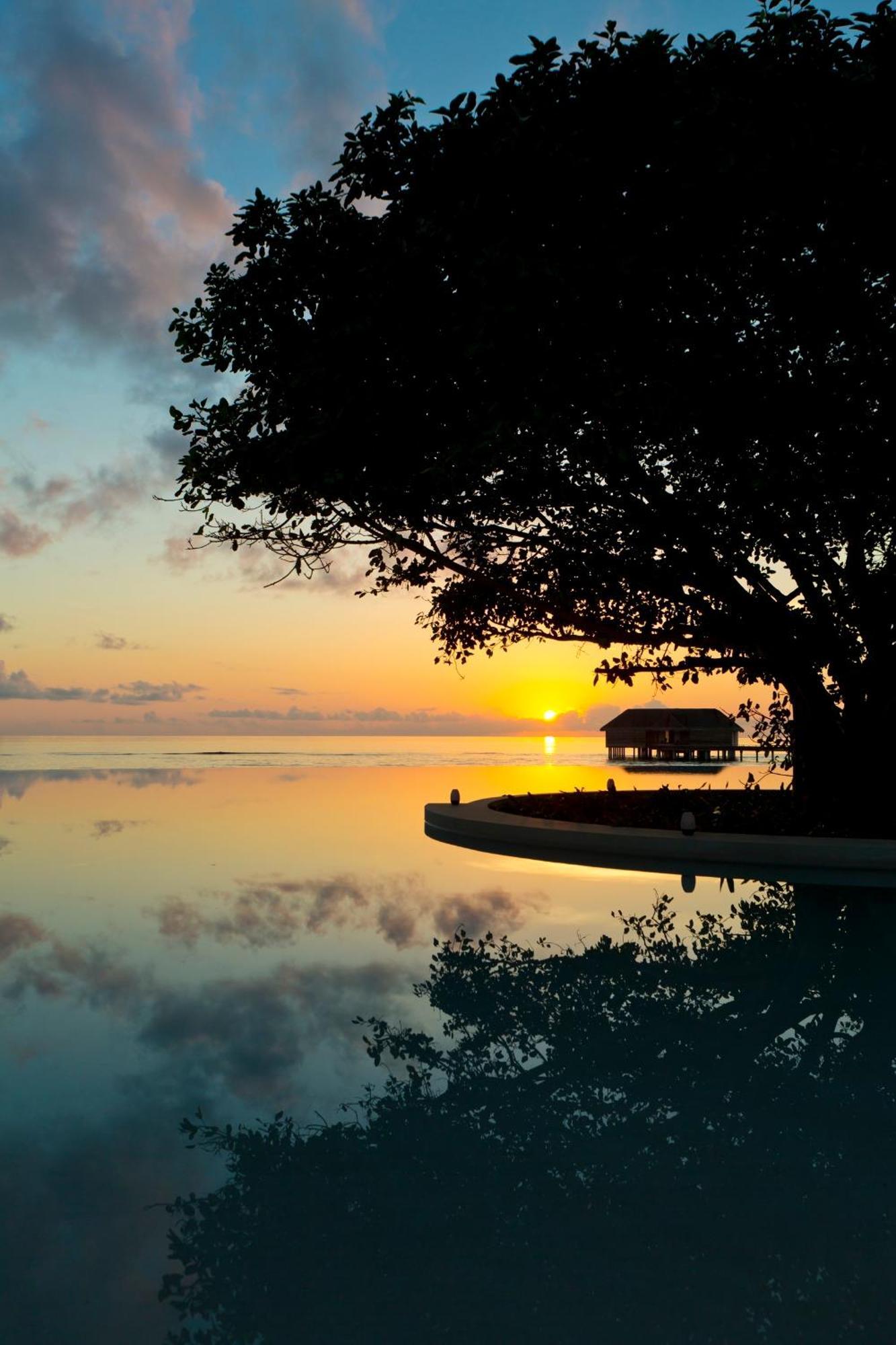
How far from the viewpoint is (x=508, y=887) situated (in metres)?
14.1

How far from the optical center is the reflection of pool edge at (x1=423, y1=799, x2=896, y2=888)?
1562 centimetres

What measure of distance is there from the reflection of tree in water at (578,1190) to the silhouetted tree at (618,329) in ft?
28.8

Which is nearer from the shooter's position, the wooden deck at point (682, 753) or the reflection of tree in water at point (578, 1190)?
the reflection of tree in water at point (578, 1190)

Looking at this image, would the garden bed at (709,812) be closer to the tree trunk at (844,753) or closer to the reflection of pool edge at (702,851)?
the tree trunk at (844,753)

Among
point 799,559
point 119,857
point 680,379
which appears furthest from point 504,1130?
point 799,559

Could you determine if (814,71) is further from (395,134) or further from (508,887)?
(508,887)

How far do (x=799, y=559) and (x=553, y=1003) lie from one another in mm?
13772

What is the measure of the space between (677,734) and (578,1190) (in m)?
73.3

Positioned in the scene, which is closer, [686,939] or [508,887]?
[686,939]

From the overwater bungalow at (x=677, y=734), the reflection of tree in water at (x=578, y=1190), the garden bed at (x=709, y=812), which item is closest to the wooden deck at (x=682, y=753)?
the overwater bungalow at (x=677, y=734)

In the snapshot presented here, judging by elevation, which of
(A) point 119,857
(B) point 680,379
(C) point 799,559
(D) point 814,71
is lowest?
(A) point 119,857

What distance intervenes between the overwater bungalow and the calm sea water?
178ft

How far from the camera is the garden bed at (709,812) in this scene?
18.3 m

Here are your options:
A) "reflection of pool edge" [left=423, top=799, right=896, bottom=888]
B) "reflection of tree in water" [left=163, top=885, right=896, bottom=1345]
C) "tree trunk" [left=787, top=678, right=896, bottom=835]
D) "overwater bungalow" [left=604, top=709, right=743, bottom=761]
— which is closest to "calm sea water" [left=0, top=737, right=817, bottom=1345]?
"reflection of tree in water" [left=163, top=885, right=896, bottom=1345]
